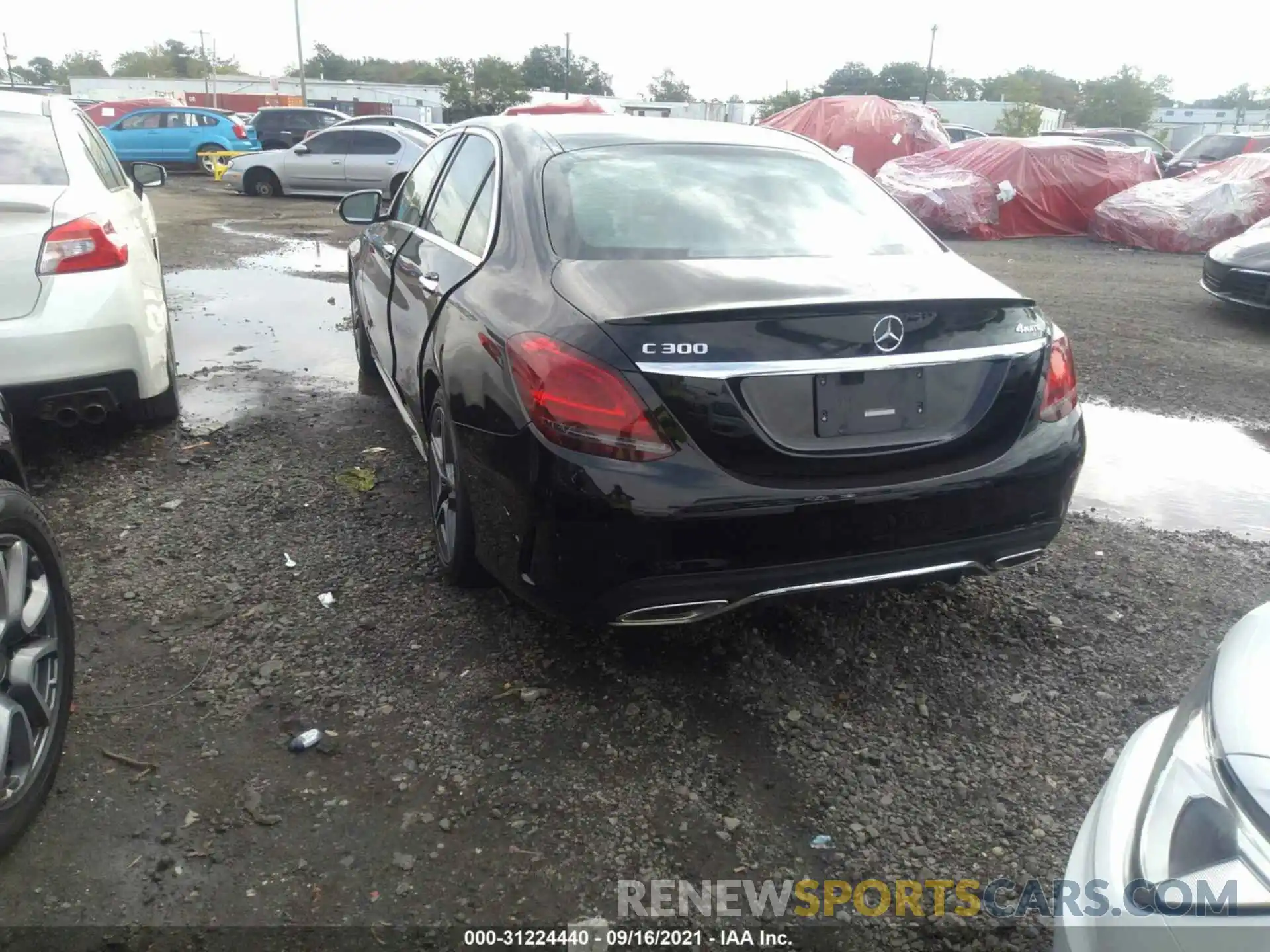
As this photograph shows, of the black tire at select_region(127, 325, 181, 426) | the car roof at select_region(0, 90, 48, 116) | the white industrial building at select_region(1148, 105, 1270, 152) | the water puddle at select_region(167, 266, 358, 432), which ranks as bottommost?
the water puddle at select_region(167, 266, 358, 432)

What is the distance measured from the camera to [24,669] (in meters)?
2.21

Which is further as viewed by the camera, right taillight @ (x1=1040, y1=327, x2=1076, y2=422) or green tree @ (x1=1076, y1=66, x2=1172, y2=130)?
green tree @ (x1=1076, y1=66, x2=1172, y2=130)

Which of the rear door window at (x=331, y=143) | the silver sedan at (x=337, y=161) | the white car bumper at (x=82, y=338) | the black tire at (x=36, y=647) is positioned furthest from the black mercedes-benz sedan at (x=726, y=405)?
the rear door window at (x=331, y=143)

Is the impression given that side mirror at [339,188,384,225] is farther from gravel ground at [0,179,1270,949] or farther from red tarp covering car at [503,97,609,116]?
red tarp covering car at [503,97,609,116]

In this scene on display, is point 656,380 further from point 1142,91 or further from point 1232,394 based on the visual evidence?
point 1142,91

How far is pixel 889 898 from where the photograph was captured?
2.17 meters

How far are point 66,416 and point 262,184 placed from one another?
15627mm

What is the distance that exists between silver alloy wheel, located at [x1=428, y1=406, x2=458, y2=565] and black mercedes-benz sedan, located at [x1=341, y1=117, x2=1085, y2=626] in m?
0.06

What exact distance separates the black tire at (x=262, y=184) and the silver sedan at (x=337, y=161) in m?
0.01

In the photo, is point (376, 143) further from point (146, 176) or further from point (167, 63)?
point (167, 63)

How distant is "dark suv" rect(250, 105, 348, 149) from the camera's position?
24.4 m

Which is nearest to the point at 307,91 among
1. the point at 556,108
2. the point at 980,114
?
the point at 556,108

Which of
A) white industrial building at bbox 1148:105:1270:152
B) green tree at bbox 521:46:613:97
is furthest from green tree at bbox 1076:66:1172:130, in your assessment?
green tree at bbox 521:46:613:97

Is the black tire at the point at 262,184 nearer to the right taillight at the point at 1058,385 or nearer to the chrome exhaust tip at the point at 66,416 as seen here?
the chrome exhaust tip at the point at 66,416
